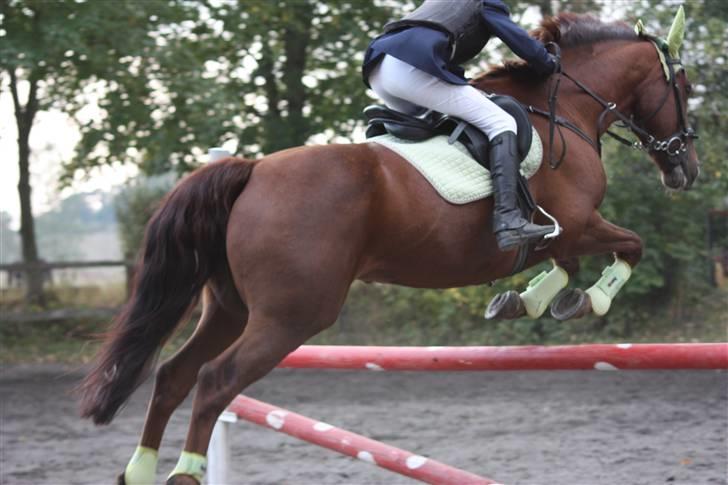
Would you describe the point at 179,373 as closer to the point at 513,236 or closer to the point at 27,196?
the point at 513,236

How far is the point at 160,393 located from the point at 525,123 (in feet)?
6.31

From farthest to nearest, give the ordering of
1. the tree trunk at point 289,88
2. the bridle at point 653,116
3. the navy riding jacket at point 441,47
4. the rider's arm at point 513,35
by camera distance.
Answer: the tree trunk at point 289,88 < the bridle at point 653,116 < the rider's arm at point 513,35 < the navy riding jacket at point 441,47

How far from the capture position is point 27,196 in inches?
564

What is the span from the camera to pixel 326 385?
1016cm

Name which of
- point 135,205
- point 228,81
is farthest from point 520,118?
point 135,205

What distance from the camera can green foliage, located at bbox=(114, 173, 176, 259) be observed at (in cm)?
1493

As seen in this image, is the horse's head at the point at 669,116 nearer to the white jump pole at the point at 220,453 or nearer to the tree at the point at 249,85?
the white jump pole at the point at 220,453

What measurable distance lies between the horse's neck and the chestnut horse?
47 centimetres

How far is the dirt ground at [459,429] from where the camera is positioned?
6.11 meters

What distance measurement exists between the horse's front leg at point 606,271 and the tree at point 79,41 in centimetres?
805

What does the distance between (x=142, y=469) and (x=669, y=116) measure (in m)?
3.02

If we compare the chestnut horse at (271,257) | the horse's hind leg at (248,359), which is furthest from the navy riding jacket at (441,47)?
the horse's hind leg at (248,359)

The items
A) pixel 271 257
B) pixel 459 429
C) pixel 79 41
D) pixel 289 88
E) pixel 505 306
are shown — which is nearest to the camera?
pixel 271 257

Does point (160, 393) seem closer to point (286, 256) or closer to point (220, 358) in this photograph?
point (220, 358)
